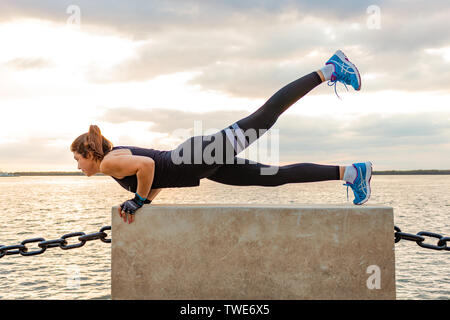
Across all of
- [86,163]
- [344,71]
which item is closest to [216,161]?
[86,163]

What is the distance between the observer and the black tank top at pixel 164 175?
3652mm

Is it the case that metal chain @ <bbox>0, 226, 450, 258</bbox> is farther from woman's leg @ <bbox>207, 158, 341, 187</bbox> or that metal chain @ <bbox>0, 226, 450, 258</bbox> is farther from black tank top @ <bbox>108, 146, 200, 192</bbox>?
woman's leg @ <bbox>207, 158, 341, 187</bbox>

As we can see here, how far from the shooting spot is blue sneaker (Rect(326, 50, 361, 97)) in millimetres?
3912

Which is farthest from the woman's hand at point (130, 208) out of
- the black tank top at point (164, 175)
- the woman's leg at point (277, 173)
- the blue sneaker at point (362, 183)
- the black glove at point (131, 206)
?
the blue sneaker at point (362, 183)

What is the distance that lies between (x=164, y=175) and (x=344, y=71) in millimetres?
2019

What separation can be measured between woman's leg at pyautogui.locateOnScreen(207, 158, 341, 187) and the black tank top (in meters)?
0.34

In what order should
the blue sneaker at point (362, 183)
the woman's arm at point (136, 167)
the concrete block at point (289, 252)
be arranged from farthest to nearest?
the blue sneaker at point (362, 183), the woman's arm at point (136, 167), the concrete block at point (289, 252)

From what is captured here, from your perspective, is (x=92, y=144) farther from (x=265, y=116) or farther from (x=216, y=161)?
(x=265, y=116)

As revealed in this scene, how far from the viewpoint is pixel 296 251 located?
3.29 meters

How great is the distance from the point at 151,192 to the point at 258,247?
1.18m

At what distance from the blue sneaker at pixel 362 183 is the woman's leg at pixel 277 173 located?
0.56 ft

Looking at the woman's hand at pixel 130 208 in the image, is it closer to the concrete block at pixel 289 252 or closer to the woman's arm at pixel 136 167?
the woman's arm at pixel 136 167
